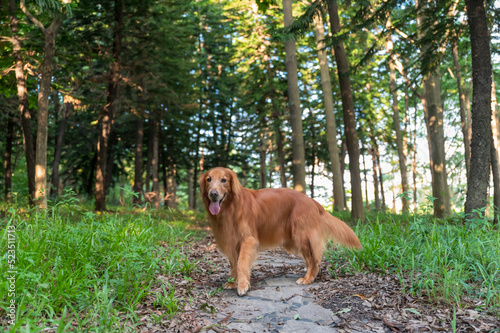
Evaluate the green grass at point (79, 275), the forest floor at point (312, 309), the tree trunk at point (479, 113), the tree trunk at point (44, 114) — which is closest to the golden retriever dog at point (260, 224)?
the forest floor at point (312, 309)

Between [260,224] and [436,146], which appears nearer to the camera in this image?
[260,224]

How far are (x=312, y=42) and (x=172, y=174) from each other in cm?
1113

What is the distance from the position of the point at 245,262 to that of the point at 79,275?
6.09 feet

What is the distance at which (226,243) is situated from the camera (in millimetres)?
4676

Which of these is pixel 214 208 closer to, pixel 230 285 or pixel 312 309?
pixel 230 285

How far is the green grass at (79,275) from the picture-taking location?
281cm

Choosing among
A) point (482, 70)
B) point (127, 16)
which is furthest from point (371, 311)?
point (127, 16)

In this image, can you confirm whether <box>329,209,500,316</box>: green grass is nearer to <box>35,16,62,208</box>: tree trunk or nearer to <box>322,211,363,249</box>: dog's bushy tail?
<box>322,211,363,249</box>: dog's bushy tail

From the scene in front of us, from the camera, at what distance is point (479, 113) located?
21.0ft

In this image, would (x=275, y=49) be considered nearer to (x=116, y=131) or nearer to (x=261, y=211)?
(x=116, y=131)

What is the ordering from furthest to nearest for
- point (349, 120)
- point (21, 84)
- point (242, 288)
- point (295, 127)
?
point (295, 127), point (21, 84), point (349, 120), point (242, 288)

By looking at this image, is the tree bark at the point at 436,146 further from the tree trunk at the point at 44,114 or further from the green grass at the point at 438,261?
the tree trunk at the point at 44,114

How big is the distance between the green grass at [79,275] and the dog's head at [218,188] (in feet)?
2.91

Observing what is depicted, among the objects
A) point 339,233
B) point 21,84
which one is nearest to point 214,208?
point 339,233
